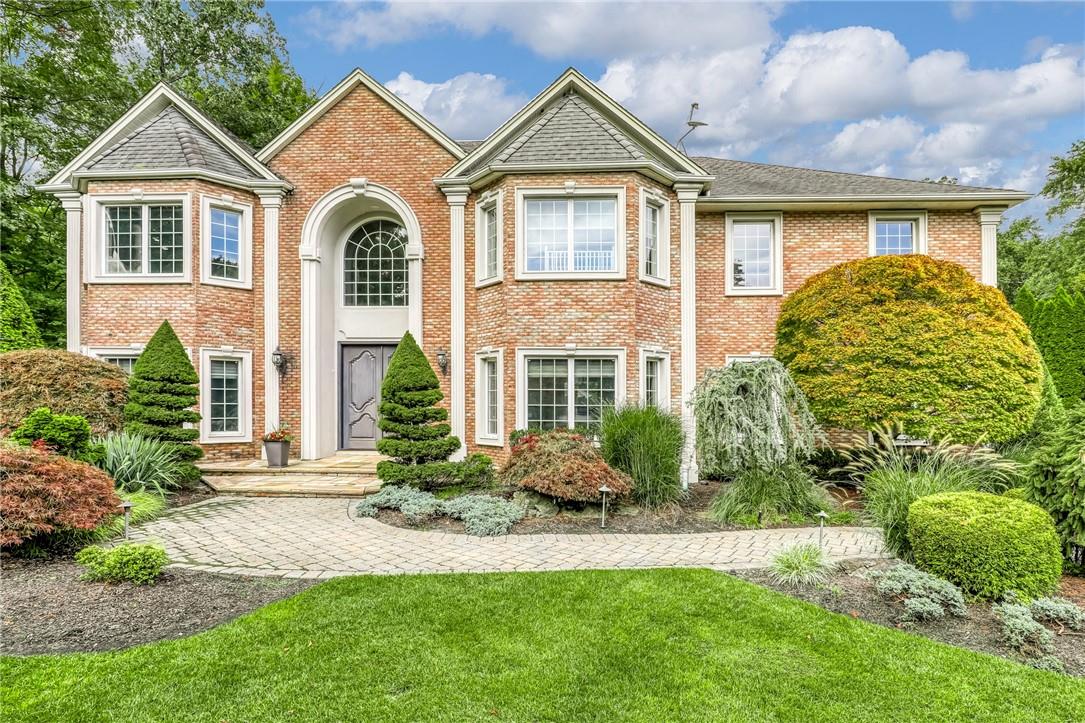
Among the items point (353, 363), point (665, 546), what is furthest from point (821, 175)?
point (353, 363)

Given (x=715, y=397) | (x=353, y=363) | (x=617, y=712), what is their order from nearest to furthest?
(x=617, y=712) → (x=715, y=397) → (x=353, y=363)

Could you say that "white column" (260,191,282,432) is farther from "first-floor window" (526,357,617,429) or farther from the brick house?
"first-floor window" (526,357,617,429)

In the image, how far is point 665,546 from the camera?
240 inches

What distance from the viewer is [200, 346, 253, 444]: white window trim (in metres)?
10.9

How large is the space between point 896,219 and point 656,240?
553cm

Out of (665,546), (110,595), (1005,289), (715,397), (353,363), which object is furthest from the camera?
(1005,289)

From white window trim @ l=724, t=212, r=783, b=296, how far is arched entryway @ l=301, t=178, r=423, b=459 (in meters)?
7.08

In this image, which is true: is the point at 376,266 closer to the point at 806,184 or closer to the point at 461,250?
the point at 461,250

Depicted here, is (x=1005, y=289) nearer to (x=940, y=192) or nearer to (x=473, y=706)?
(x=940, y=192)

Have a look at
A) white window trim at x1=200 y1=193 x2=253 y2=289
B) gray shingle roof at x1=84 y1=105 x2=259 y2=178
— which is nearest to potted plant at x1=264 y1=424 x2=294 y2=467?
white window trim at x1=200 y1=193 x2=253 y2=289

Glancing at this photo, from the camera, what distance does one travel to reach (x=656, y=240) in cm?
1100

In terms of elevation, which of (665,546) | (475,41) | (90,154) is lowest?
(665,546)

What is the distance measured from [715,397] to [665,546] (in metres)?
2.20

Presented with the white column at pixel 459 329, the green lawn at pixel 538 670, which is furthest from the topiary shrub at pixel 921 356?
the white column at pixel 459 329
